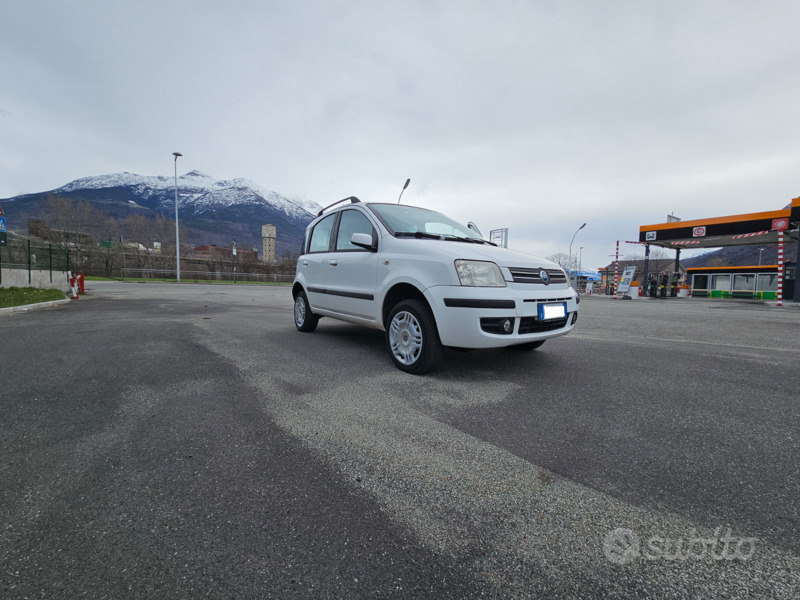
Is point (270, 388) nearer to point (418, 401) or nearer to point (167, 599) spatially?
point (418, 401)

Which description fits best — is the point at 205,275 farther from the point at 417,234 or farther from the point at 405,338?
the point at 405,338

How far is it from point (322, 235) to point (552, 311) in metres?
3.47

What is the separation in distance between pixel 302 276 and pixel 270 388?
3025 millimetres

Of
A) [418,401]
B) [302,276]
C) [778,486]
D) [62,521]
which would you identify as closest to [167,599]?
[62,521]

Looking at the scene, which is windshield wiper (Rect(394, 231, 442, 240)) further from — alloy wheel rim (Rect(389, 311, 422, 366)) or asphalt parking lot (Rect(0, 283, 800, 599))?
asphalt parking lot (Rect(0, 283, 800, 599))

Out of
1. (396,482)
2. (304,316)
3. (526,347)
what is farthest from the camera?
(304,316)

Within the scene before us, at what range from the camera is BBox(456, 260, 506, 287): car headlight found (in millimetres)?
3334

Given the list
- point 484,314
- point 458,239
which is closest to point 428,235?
point 458,239

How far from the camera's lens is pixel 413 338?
3.62 metres

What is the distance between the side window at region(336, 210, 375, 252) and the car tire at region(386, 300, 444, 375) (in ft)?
3.78

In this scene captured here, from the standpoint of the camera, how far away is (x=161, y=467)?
73.9 inches

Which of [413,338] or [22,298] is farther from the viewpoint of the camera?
[22,298]

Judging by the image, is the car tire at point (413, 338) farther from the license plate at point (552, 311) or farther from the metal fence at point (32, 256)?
the metal fence at point (32, 256)

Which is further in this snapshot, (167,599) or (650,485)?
(650,485)
